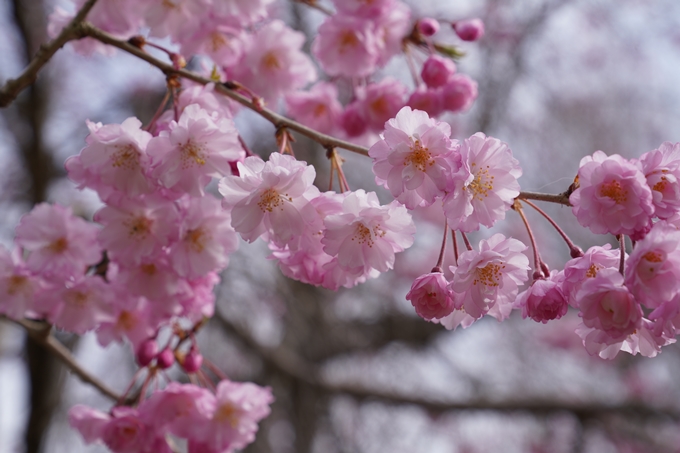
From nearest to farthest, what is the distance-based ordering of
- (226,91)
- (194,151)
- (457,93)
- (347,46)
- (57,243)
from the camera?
(194,151) → (226,91) → (57,243) → (457,93) → (347,46)

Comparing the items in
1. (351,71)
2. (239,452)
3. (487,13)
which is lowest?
(239,452)

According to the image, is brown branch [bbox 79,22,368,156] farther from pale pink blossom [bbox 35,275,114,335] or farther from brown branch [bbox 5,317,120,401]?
brown branch [bbox 5,317,120,401]

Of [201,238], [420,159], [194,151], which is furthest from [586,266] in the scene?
[201,238]

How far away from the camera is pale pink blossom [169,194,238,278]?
1.52 m

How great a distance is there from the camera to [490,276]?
116 cm

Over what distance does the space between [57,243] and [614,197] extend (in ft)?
5.10

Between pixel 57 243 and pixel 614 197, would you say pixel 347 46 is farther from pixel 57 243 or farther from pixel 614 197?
pixel 614 197

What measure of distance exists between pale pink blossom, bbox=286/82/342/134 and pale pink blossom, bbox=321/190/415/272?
1.39 m

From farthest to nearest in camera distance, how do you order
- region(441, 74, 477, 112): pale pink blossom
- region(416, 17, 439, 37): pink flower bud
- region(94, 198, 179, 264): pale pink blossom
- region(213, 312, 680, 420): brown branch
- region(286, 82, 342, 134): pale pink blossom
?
region(213, 312, 680, 420): brown branch < region(286, 82, 342, 134): pale pink blossom < region(416, 17, 439, 37): pink flower bud < region(441, 74, 477, 112): pale pink blossom < region(94, 198, 179, 264): pale pink blossom

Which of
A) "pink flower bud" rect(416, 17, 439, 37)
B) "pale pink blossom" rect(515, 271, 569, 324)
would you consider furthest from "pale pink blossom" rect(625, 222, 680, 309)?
"pink flower bud" rect(416, 17, 439, 37)

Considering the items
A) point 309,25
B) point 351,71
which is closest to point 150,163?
point 351,71

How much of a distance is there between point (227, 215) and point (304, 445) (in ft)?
11.4

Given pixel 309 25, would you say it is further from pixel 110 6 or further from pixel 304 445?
pixel 304 445

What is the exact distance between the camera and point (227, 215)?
1.56 meters
